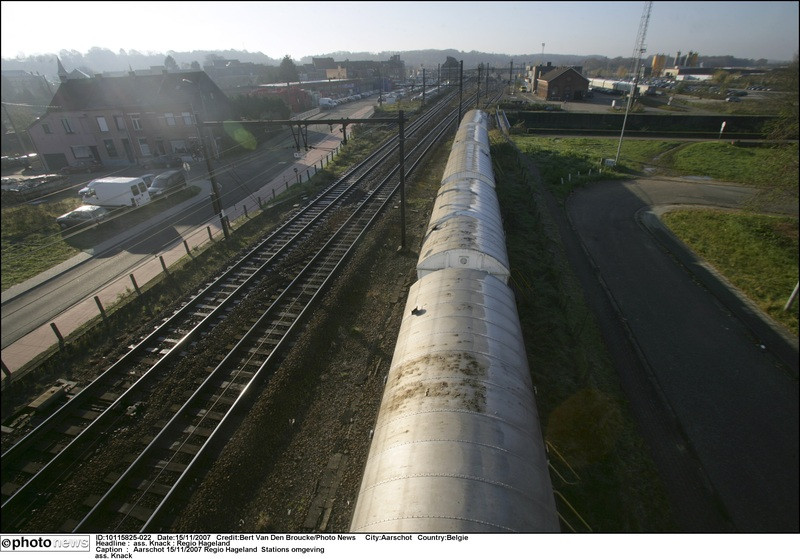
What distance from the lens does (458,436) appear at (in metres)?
6.04

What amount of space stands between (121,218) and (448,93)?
8691 cm

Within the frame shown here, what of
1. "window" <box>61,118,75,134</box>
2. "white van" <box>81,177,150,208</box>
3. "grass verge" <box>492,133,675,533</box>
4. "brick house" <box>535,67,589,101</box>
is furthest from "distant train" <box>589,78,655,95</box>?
"window" <box>61,118,75,134</box>

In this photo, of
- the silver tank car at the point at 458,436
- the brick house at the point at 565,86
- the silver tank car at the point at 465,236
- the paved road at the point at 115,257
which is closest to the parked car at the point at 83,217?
the paved road at the point at 115,257

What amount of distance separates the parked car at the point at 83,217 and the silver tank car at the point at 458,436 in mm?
25608

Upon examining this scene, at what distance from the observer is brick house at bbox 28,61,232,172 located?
36.8m

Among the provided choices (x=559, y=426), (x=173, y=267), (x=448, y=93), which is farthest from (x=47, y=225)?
(x=448, y=93)

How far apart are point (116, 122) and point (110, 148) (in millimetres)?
2794

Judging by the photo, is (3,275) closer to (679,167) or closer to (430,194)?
(430,194)

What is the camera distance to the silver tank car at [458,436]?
5.25m

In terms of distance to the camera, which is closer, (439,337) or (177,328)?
(439,337)

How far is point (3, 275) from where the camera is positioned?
1895 centimetres

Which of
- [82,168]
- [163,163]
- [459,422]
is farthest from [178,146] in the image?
[459,422]

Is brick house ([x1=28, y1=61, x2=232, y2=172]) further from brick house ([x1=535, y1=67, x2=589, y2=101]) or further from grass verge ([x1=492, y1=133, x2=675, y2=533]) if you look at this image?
brick house ([x1=535, y1=67, x2=589, y2=101])

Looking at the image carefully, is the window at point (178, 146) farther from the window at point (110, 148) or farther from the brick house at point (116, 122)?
the window at point (110, 148)
